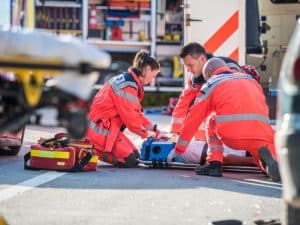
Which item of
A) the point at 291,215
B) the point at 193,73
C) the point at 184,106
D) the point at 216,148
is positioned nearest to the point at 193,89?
the point at 184,106

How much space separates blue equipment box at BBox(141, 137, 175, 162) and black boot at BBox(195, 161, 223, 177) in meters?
0.52

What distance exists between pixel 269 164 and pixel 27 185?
2.10m

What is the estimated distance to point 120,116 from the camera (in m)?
9.00

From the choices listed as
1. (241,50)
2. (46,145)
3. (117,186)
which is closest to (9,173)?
(46,145)

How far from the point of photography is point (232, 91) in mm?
8195

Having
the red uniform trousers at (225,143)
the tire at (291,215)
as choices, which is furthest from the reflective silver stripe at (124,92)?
the tire at (291,215)

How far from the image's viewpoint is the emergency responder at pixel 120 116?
8.95m

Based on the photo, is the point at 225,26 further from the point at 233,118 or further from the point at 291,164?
the point at 291,164

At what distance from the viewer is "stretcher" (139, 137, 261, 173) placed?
877 centimetres

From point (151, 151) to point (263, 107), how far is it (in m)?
1.28

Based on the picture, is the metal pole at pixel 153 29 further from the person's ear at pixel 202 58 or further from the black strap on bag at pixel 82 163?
the black strap on bag at pixel 82 163

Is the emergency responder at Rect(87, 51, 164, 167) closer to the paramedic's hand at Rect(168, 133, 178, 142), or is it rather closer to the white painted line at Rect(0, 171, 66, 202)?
the paramedic's hand at Rect(168, 133, 178, 142)

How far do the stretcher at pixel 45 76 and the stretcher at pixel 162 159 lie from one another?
4815mm

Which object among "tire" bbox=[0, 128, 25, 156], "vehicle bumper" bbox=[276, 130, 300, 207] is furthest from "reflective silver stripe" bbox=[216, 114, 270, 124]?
"vehicle bumper" bbox=[276, 130, 300, 207]
